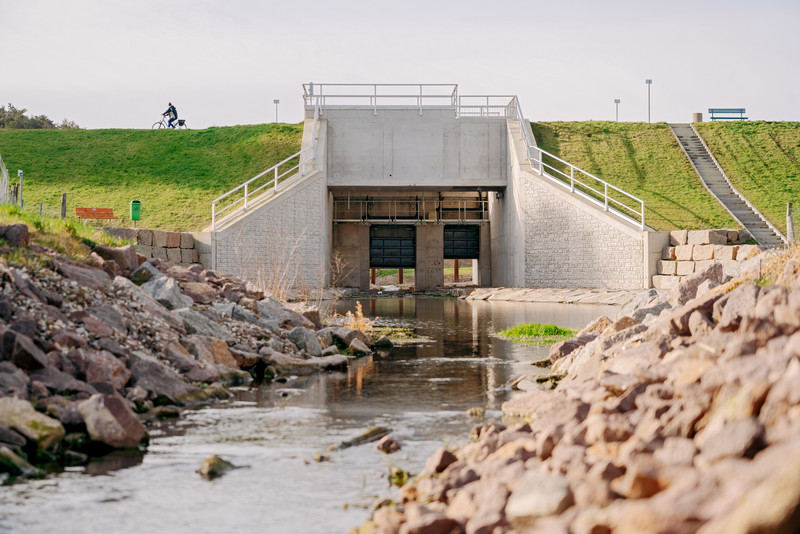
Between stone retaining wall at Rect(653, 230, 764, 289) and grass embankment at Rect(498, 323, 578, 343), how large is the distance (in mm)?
14075

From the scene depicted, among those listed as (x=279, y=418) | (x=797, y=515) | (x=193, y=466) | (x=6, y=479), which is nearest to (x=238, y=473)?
(x=193, y=466)

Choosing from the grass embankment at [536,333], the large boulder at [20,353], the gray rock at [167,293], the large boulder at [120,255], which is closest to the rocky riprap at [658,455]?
the large boulder at [20,353]

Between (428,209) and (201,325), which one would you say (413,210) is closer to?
(428,209)

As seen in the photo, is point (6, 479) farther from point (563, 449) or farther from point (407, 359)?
point (407, 359)

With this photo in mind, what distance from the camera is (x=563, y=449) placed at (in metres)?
4.68

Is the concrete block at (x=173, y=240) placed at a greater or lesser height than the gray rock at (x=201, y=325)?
greater

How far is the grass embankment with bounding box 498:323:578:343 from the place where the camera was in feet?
50.2

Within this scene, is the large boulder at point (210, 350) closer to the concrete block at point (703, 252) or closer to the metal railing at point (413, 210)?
the concrete block at point (703, 252)

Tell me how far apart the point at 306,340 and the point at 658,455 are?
836 cm

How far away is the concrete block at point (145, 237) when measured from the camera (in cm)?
2722

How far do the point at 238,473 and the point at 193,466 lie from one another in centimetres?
39

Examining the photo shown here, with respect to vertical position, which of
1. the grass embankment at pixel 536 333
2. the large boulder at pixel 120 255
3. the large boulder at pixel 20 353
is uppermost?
the large boulder at pixel 120 255

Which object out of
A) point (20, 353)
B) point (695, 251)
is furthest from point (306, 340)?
point (695, 251)

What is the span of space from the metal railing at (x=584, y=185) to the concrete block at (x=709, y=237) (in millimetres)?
2170
